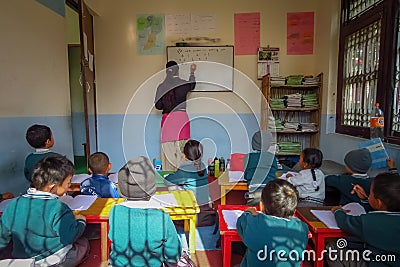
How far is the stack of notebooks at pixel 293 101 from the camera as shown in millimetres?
3576

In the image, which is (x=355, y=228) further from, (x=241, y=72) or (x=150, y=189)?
(x=241, y=72)

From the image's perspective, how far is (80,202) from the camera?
175 centimetres

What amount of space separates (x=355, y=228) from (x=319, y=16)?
3.19 m

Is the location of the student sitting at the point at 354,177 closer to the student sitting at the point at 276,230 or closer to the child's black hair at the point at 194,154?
the student sitting at the point at 276,230

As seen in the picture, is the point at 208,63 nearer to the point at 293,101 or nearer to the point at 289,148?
the point at 293,101

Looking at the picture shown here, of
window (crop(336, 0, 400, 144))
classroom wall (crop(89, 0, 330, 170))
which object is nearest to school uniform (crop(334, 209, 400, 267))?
window (crop(336, 0, 400, 144))

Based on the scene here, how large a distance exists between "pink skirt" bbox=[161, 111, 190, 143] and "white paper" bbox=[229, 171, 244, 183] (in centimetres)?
141

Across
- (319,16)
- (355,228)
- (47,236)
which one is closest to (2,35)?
(47,236)

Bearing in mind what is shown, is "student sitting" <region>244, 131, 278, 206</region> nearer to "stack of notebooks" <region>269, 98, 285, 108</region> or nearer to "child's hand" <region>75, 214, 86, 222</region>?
"child's hand" <region>75, 214, 86, 222</region>

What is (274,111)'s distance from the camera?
375cm

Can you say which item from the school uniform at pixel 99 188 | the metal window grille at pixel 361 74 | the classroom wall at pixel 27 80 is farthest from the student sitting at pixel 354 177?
the classroom wall at pixel 27 80

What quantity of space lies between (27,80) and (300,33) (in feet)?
10.8

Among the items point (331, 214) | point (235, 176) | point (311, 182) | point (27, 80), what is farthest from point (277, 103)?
point (27, 80)

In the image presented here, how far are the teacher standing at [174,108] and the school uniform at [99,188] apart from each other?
185 cm
